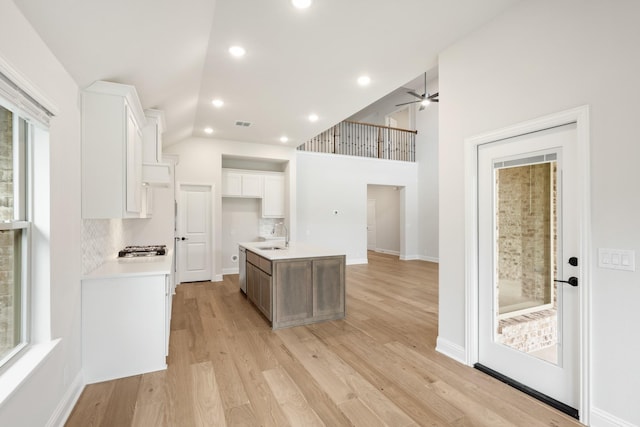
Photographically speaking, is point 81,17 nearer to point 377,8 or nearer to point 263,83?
point 377,8

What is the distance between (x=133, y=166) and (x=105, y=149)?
1.25ft

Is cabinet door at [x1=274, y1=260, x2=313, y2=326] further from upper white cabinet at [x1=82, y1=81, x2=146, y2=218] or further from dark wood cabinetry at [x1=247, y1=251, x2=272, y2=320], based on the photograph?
upper white cabinet at [x1=82, y1=81, x2=146, y2=218]

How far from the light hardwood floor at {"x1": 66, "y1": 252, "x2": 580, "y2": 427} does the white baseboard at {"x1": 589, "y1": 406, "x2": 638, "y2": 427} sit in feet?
0.38

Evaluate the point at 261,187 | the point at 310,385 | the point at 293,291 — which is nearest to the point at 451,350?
the point at 310,385

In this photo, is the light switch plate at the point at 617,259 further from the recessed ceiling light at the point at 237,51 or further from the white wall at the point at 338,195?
the white wall at the point at 338,195

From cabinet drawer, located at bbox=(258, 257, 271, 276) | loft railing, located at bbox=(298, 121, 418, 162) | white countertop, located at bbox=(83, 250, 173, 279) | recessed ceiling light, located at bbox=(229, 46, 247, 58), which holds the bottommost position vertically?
cabinet drawer, located at bbox=(258, 257, 271, 276)

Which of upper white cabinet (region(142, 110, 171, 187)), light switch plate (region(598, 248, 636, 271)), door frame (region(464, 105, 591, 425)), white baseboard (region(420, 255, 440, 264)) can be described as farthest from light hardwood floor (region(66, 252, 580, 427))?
white baseboard (region(420, 255, 440, 264))

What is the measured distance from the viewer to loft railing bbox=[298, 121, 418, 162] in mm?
8500

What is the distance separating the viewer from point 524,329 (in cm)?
248

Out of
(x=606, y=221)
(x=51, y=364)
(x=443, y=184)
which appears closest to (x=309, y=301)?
(x=443, y=184)

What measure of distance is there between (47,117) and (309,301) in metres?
3.03

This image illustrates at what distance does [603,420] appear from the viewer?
189 cm

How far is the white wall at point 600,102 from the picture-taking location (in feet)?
5.92

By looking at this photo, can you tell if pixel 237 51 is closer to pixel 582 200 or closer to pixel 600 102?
pixel 600 102
